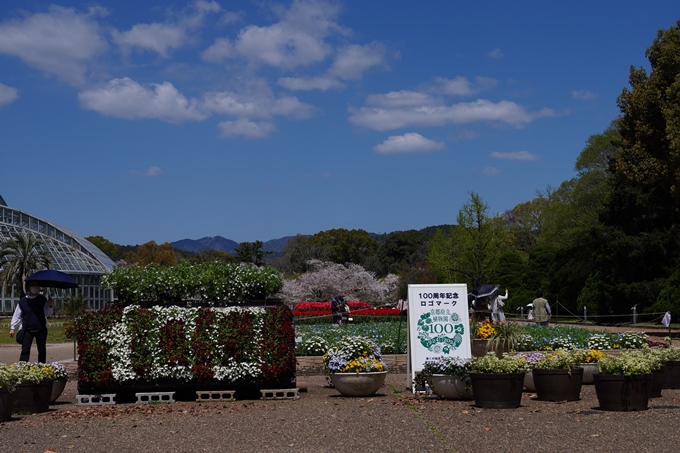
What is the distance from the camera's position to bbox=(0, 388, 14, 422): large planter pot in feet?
30.7

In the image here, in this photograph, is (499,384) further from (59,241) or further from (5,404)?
(59,241)

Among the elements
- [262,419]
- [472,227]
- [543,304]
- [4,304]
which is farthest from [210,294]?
[4,304]

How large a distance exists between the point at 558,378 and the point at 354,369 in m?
2.91

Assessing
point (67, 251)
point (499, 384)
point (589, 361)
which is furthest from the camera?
point (67, 251)

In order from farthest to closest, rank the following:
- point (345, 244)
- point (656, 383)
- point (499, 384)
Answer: point (345, 244)
point (656, 383)
point (499, 384)

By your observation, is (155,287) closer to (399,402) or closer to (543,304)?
(399,402)

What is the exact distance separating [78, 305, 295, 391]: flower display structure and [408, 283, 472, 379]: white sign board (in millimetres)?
1955

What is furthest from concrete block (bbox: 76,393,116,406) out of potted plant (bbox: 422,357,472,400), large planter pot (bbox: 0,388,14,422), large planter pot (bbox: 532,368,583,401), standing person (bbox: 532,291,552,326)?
standing person (bbox: 532,291,552,326)

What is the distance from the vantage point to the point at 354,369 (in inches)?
451

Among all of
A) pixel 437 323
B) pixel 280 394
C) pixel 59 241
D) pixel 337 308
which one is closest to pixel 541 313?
pixel 337 308

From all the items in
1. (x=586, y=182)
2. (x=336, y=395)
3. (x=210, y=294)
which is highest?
(x=586, y=182)

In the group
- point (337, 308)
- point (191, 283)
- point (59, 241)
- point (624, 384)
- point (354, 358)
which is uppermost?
point (59, 241)

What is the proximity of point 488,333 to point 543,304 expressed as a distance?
952cm

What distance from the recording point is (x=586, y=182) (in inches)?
2142
